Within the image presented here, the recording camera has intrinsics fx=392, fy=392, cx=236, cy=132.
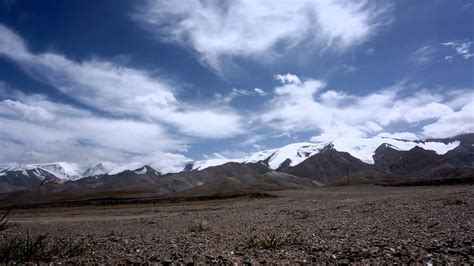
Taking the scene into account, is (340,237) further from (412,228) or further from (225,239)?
(225,239)

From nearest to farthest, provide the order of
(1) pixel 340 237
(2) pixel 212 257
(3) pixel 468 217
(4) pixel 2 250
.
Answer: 1. (4) pixel 2 250
2. (2) pixel 212 257
3. (1) pixel 340 237
4. (3) pixel 468 217

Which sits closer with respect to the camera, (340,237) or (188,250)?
(188,250)

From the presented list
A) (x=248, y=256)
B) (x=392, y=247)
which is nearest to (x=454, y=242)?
(x=392, y=247)

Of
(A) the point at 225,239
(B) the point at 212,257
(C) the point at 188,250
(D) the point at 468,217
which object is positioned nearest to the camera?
(B) the point at 212,257

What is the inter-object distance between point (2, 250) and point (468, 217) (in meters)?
16.2

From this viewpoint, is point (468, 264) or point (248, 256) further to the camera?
point (248, 256)

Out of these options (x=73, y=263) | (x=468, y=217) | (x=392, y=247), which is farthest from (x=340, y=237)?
(x=73, y=263)

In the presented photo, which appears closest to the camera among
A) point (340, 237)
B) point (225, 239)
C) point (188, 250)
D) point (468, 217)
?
point (188, 250)

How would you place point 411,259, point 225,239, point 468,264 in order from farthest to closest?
point 225,239
point 411,259
point 468,264

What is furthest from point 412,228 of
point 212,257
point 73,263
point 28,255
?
point 28,255

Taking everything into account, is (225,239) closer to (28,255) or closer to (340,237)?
(340,237)

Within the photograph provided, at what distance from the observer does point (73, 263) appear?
10422mm

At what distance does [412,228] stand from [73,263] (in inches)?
431

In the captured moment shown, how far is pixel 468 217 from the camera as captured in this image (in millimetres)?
15734
